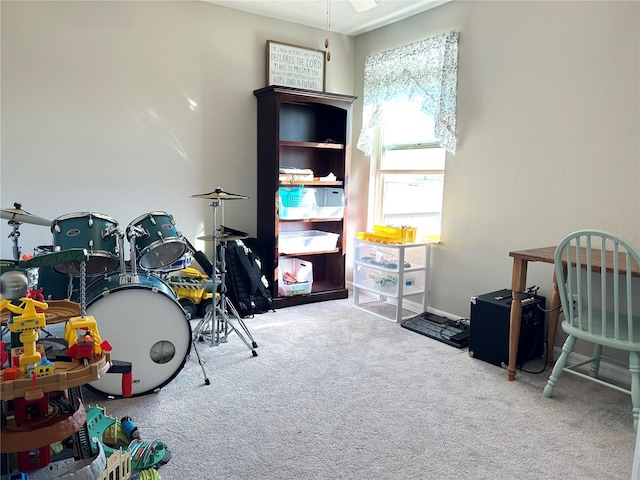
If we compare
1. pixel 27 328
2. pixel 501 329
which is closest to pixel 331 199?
pixel 501 329

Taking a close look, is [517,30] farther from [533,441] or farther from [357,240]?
[533,441]

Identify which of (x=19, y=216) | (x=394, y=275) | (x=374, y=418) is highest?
(x=19, y=216)

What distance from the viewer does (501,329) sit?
284 centimetres

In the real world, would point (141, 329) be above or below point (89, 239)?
below

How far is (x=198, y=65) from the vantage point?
12.3ft

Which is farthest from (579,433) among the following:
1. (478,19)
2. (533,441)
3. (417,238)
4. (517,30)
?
(478,19)

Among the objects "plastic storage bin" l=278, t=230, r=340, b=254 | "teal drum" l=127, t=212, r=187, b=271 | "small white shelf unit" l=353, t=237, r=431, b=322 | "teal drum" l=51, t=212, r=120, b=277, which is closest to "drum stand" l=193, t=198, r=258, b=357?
"teal drum" l=127, t=212, r=187, b=271

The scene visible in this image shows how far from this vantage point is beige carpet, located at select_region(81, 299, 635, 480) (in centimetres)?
191

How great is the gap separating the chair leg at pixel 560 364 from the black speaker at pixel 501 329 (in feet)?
1.21

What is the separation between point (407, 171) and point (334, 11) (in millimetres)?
1413

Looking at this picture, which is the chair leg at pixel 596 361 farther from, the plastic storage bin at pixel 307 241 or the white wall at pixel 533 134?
the plastic storage bin at pixel 307 241

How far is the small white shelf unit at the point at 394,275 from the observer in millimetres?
3701

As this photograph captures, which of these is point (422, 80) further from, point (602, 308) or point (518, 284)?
point (602, 308)

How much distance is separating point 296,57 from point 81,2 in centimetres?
167
